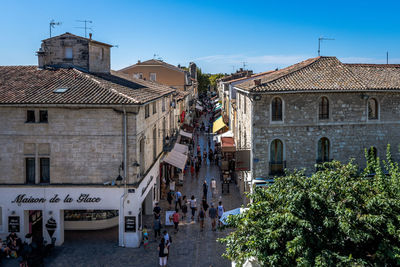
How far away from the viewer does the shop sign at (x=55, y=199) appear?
16.7m

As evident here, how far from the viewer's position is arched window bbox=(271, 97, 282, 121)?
19.3m

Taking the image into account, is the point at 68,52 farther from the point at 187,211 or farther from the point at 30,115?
the point at 187,211

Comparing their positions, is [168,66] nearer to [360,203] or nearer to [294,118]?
[294,118]

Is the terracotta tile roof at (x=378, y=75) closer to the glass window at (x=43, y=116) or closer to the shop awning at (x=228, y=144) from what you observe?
the shop awning at (x=228, y=144)

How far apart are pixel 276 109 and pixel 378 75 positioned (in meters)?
7.41

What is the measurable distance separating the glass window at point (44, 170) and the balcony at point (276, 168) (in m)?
11.0

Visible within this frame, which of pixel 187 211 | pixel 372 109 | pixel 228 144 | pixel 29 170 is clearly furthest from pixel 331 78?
pixel 29 170

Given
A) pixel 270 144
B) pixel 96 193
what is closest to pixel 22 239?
pixel 96 193

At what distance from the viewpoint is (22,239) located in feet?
56.2

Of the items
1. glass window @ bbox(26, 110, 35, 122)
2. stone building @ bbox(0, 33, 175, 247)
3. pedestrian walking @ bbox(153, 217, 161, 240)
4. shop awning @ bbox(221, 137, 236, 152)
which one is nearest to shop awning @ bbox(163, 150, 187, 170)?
shop awning @ bbox(221, 137, 236, 152)

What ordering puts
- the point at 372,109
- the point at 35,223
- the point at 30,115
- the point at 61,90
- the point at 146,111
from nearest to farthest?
the point at 30,115 < the point at 61,90 < the point at 35,223 < the point at 146,111 < the point at 372,109

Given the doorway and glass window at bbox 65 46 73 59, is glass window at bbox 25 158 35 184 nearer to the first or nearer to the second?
the doorway

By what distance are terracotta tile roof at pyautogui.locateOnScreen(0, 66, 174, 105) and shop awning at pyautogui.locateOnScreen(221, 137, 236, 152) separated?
414 inches

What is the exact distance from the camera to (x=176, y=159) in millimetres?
25953
